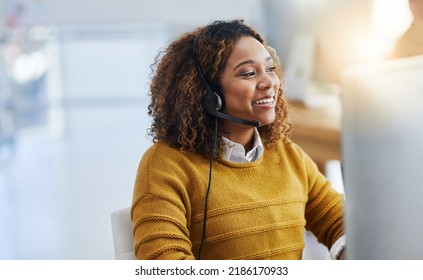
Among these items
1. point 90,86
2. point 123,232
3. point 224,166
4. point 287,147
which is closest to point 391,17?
point 287,147

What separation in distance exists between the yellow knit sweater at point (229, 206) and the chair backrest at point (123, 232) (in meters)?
0.06

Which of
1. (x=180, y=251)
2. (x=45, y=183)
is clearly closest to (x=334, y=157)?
(x=180, y=251)

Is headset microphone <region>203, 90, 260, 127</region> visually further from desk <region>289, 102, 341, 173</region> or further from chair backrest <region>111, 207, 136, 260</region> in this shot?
desk <region>289, 102, 341, 173</region>

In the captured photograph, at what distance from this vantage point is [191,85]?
1.03 metres

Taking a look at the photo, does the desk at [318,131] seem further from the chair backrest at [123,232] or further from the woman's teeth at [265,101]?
the chair backrest at [123,232]

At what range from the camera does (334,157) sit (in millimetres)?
1506

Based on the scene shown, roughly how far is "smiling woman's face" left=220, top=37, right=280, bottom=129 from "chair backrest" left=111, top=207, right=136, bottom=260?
25 cm

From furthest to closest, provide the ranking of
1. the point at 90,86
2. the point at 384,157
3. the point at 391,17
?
the point at 90,86
the point at 391,17
the point at 384,157

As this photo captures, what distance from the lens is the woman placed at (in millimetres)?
957

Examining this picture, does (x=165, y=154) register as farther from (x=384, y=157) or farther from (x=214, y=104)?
(x=384, y=157)

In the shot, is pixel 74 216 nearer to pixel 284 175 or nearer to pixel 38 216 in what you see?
pixel 38 216

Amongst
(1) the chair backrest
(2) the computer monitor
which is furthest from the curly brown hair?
(2) the computer monitor

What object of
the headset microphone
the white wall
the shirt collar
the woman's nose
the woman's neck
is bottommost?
the shirt collar

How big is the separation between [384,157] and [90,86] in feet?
9.96
